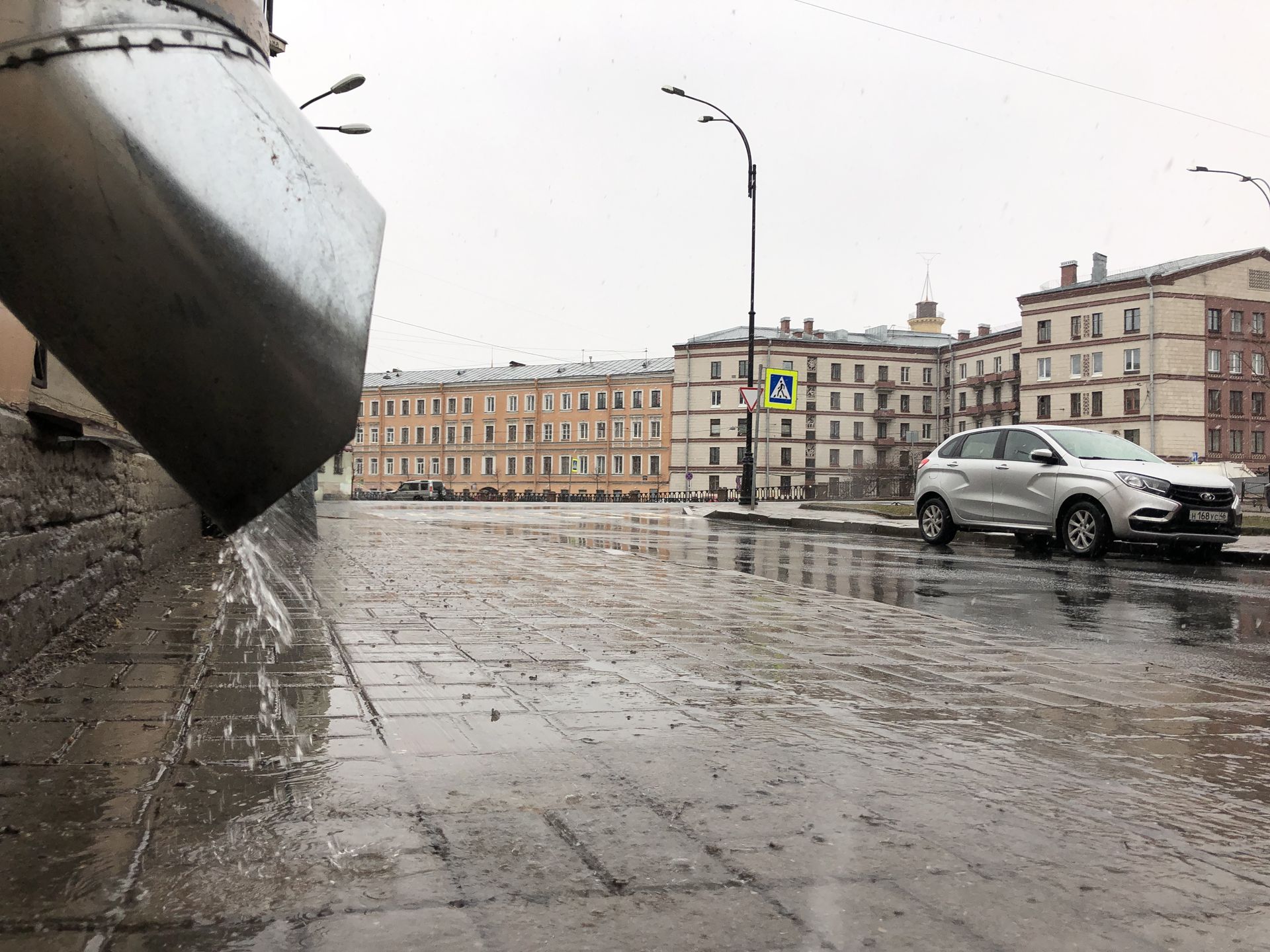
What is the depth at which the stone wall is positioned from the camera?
4141mm

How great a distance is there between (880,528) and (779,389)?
33.9 feet

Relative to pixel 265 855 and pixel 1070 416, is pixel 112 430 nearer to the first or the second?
pixel 265 855

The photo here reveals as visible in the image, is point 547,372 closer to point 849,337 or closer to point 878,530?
point 849,337

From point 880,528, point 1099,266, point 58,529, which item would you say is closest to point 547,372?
point 1099,266

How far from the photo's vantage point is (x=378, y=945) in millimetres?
1926

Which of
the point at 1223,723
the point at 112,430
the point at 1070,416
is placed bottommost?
the point at 1223,723

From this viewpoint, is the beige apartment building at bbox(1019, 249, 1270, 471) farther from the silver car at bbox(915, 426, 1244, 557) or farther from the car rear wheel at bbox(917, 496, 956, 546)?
the silver car at bbox(915, 426, 1244, 557)

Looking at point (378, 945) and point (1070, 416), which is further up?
point (1070, 416)

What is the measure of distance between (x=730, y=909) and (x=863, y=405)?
95.3 m

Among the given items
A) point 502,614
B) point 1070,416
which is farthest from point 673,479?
point 502,614

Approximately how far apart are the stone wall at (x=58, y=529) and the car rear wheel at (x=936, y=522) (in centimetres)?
1071

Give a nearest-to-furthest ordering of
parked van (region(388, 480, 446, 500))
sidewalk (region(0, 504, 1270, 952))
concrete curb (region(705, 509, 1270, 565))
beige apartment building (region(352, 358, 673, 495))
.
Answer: sidewalk (region(0, 504, 1270, 952)) < concrete curb (region(705, 509, 1270, 565)) < parked van (region(388, 480, 446, 500)) < beige apartment building (region(352, 358, 673, 495))

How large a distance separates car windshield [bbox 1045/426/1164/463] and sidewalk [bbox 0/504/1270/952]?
839 centimetres

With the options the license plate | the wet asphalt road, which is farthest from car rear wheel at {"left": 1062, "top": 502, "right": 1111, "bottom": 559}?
the license plate
